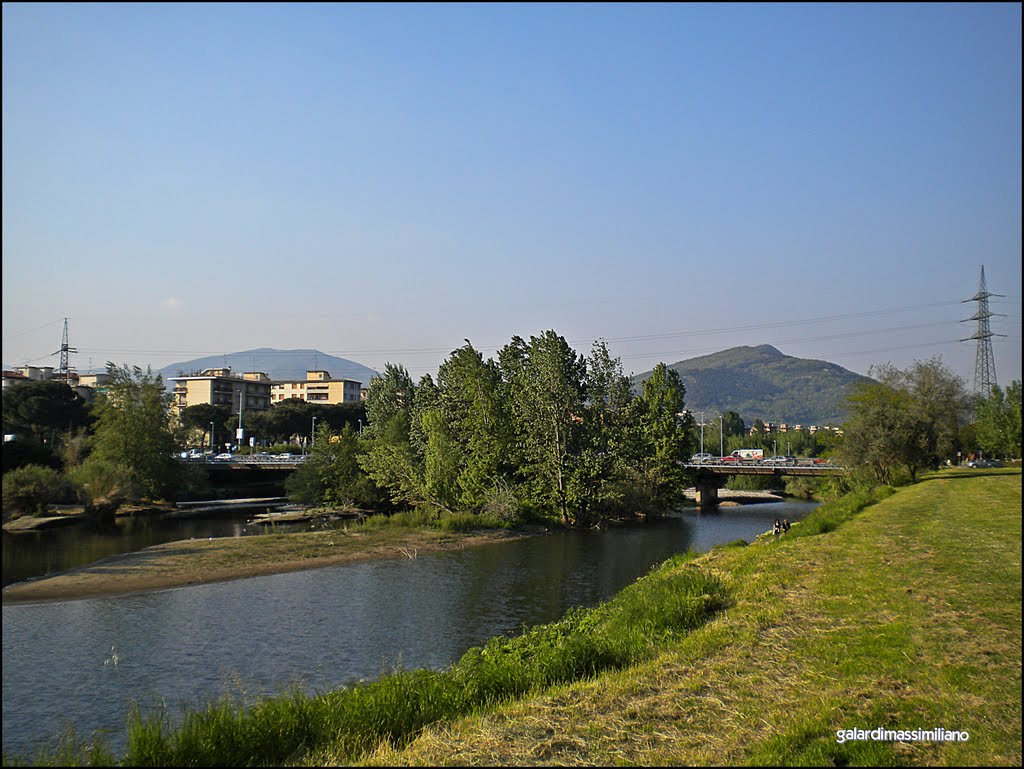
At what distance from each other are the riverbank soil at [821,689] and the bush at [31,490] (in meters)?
4.13

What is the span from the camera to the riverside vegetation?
24.5 ft

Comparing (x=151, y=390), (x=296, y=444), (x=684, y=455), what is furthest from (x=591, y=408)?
(x=296, y=444)

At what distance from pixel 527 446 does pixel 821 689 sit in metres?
44.8

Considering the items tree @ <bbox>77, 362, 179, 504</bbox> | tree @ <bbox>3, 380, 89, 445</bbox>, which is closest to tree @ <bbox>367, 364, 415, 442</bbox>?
tree @ <bbox>77, 362, 179, 504</bbox>

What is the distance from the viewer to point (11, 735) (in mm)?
10945

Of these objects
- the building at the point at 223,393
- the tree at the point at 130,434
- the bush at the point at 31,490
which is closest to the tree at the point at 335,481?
the tree at the point at 130,434

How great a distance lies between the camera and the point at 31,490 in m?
6.00

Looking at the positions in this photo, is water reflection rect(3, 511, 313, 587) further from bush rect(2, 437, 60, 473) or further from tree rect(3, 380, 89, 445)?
tree rect(3, 380, 89, 445)

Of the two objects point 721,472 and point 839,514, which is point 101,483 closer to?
point 839,514

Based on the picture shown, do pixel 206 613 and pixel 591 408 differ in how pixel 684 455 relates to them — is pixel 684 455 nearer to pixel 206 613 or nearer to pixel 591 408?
pixel 591 408

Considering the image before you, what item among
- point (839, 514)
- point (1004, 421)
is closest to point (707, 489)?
point (839, 514)

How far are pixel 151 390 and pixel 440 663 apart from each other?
9.63 metres

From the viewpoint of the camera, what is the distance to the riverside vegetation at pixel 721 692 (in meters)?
7.46

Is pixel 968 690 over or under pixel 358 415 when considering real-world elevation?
under
